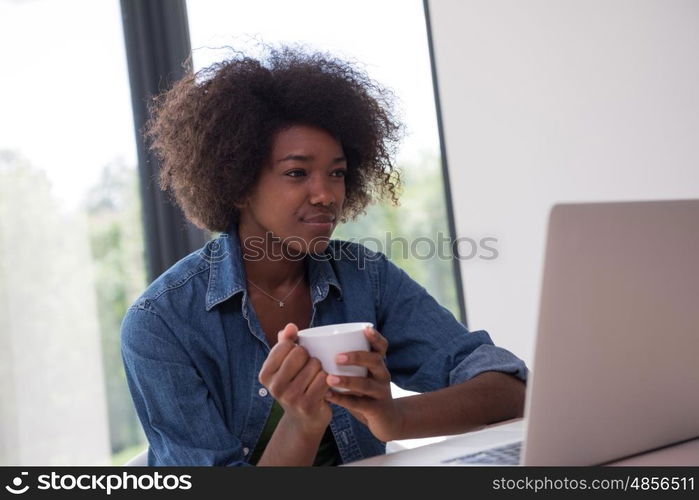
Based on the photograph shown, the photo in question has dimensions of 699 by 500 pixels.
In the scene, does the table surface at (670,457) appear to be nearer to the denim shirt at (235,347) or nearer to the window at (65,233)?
the denim shirt at (235,347)

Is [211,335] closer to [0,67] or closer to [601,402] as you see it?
[601,402]

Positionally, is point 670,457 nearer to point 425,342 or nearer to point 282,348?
point 282,348

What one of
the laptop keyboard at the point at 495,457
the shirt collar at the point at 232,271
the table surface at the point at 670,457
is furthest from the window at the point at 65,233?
the table surface at the point at 670,457

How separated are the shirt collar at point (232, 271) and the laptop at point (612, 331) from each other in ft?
3.02

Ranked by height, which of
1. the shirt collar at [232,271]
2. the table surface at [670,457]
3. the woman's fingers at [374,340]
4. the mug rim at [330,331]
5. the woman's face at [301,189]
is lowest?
the table surface at [670,457]

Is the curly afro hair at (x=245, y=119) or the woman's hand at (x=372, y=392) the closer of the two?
the woman's hand at (x=372, y=392)

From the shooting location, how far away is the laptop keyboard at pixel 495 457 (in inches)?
41.4

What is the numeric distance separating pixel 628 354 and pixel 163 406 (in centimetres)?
88

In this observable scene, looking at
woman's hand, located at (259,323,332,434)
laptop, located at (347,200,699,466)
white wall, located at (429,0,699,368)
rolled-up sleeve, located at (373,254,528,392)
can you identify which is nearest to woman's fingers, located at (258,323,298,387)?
woman's hand, located at (259,323,332,434)

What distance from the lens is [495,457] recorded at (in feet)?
3.56

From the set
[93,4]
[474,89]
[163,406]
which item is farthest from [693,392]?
[93,4]

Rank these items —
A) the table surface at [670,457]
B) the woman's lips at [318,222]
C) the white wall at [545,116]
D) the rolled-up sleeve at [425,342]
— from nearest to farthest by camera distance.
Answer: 1. the table surface at [670,457]
2. the rolled-up sleeve at [425,342]
3. the woman's lips at [318,222]
4. the white wall at [545,116]

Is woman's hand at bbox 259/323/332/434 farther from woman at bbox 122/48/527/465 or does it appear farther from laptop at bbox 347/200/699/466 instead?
laptop at bbox 347/200/699/466

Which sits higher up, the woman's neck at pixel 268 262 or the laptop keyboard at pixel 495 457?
the woman's neck at pixel 268 262
